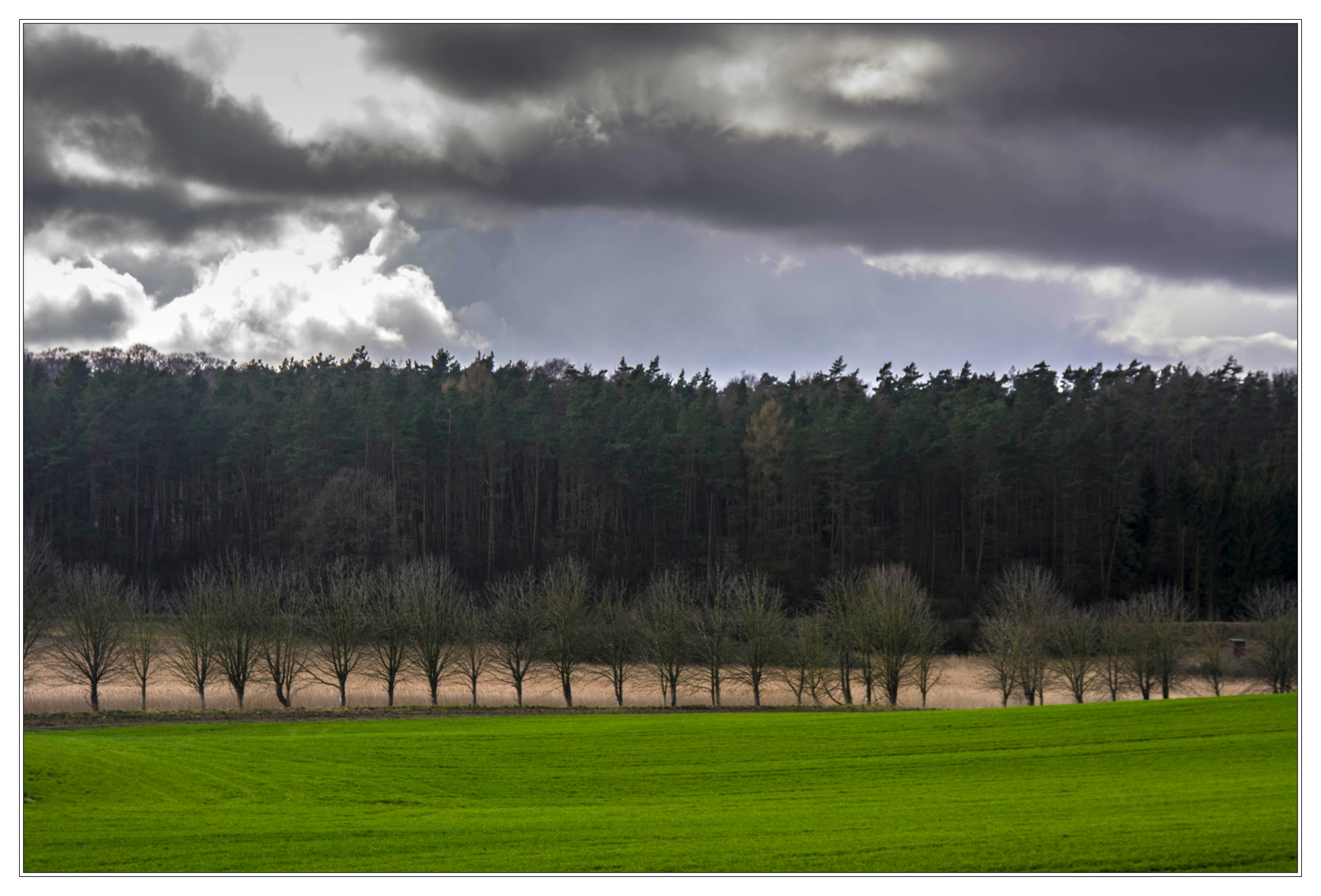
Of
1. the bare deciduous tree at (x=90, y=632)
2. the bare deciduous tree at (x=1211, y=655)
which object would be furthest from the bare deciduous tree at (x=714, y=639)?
the bare deciduous tree at (x=90, y=632)

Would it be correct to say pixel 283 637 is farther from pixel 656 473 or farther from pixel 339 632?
pixel 656 473

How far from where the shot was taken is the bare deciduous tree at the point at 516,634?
111ft

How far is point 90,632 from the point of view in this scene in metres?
29.6

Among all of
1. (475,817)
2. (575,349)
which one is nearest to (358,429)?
(575,349)

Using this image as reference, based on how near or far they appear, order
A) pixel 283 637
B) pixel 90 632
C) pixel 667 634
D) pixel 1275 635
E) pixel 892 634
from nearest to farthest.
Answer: pixel 1275 635
pixel 90 632
pixel 283 637
pixel 892 634
pixel 667 634

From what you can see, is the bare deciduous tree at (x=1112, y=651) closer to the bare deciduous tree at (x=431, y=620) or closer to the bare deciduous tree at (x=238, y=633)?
the bare deciduous tree at (x=431, y=620)

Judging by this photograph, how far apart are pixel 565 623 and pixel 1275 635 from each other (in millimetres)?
23760

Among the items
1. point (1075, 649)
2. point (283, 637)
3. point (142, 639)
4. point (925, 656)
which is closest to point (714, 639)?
point (925, 656)

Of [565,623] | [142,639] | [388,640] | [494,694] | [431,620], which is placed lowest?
[494,694]

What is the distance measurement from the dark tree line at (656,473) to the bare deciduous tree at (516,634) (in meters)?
4.07

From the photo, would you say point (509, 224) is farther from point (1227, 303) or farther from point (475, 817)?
point (1227, 303)

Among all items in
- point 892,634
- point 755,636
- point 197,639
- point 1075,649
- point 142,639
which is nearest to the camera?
point 142,639

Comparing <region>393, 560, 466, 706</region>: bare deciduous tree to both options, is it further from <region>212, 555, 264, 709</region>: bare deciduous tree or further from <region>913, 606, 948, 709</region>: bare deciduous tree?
<region>913, 606, 948, 709</region>: bare deciduous tree

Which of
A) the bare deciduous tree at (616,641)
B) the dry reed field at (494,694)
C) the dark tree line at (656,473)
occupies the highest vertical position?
the dark tree line at (656,473)
